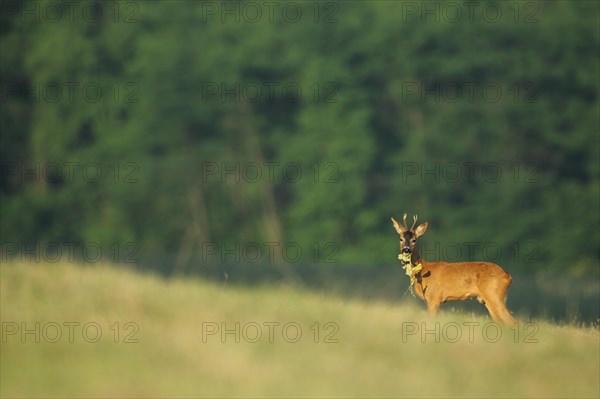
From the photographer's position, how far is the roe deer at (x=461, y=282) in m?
15.3

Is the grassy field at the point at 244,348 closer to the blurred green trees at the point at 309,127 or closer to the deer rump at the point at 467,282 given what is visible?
the deer rump at the point at 467,282

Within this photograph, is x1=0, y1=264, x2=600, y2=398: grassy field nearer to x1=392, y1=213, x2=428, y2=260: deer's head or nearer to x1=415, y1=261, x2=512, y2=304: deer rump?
x1=415, y1=261, x2=512, y2=304: deer rump

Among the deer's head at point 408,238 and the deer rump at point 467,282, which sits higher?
the deer's head at point 408,238

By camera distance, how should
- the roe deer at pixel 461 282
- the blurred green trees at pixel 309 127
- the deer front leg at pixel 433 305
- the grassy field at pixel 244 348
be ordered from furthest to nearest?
the blurred green trees at pixel 309 127 < the deer front leg at pixel 433 305 < the roe deer at pixel 461 282 < the grassy field at pixel 244 348

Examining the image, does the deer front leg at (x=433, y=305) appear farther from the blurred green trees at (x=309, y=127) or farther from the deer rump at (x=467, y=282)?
the blurred green trees at (x=309, y=127)

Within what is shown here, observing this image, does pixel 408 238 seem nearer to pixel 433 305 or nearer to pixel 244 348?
pixel 433 305

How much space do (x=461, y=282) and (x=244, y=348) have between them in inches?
186

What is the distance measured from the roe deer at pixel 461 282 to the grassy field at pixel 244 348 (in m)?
1.12

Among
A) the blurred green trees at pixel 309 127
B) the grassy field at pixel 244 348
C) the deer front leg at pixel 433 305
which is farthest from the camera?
the blurred green trees at pixel 309 127

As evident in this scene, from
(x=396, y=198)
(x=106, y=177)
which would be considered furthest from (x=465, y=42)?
(x=106, y=177)

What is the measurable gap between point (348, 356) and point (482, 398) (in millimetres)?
1337

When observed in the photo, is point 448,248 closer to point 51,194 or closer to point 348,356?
point 51,194

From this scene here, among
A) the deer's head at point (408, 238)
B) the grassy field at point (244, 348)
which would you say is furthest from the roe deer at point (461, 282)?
the grassy field at point (244, 348)

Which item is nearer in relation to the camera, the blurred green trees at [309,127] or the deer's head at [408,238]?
the deer's head at [408,238]
